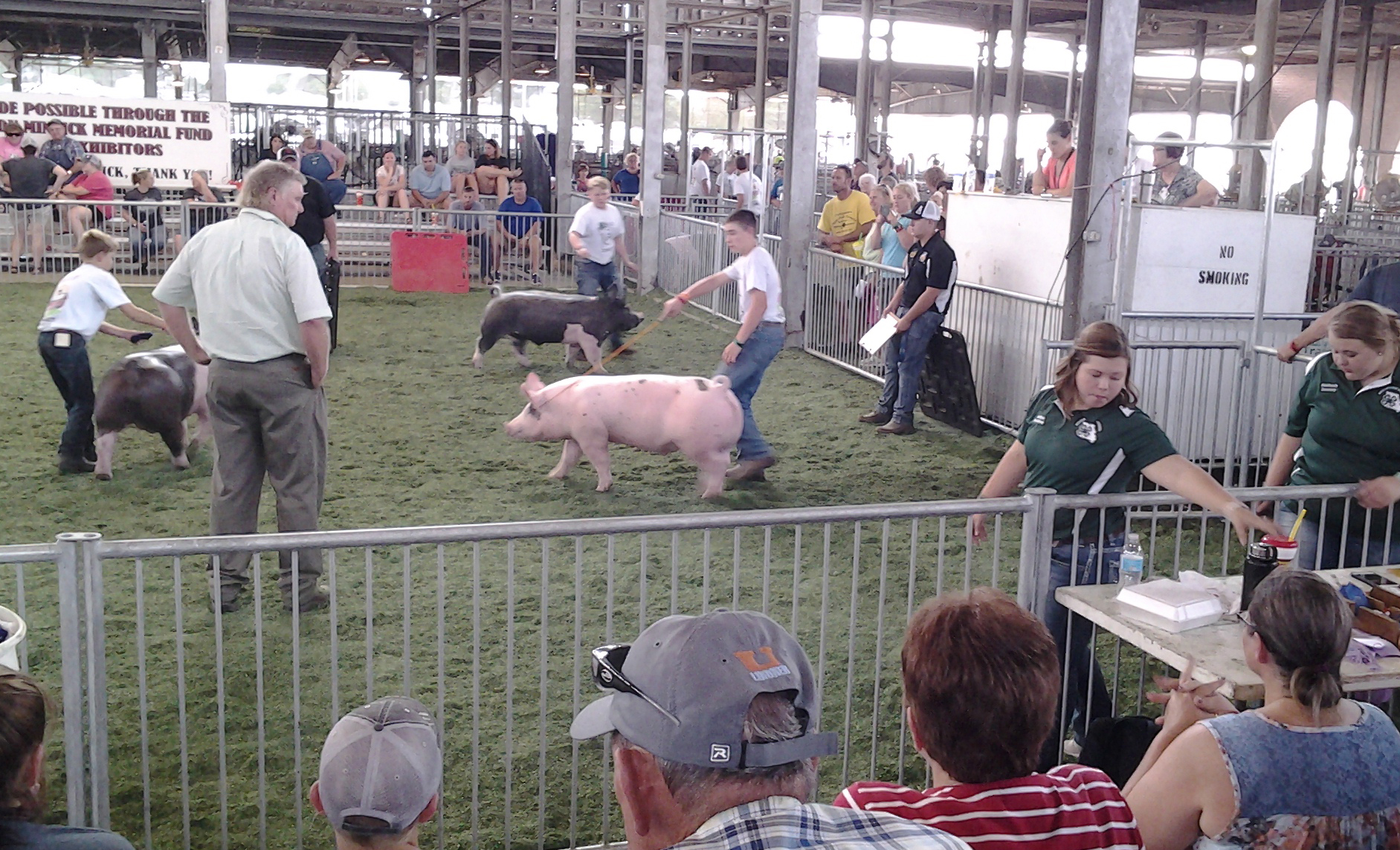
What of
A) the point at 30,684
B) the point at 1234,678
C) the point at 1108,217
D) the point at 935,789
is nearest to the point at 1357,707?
the point at 1234,678

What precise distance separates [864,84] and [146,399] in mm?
19295

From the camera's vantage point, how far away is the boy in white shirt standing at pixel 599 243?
12828 millimetres

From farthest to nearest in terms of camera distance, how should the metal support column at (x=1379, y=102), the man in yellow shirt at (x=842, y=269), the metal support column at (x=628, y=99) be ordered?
the metal support column at (x=1379, y=102), the metal support column at (x=628, y=99), the man in yellow shirt at (x=842, y=269)

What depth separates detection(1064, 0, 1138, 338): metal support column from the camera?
320 inches

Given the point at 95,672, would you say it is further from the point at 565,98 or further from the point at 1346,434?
the point at 565,98

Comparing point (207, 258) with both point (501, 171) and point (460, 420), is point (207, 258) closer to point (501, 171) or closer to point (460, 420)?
point (460, 420)

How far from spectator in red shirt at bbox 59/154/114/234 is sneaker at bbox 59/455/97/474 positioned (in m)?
9.88

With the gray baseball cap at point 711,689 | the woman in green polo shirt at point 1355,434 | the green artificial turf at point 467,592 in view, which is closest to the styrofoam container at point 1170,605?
the green artificial turf at point 467,592

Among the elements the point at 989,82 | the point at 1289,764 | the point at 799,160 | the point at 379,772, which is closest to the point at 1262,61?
the point at 799,160

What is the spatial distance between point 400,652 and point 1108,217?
5.28 m

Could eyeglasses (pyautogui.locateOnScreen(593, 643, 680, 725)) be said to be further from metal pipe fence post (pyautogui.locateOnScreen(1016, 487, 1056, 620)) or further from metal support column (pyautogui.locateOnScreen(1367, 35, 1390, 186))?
metal support column (pyautogui.locateOnScreen(1367, 35, 1390, 186))

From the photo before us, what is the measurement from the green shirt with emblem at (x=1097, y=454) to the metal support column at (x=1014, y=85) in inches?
738

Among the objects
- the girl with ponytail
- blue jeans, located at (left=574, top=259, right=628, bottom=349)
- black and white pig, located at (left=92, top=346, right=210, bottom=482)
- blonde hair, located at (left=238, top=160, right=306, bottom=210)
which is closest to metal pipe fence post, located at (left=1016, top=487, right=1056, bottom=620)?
the girl with ponytail

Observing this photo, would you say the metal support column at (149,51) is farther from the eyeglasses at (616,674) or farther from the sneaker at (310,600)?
the eyeglasses at (616,674)
